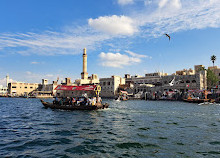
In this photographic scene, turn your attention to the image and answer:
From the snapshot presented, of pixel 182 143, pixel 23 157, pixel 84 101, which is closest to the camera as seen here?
pixel 23 157

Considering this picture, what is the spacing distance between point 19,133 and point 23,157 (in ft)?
18.0

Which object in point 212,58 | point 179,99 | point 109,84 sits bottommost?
point 179,99

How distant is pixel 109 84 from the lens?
107938 mm

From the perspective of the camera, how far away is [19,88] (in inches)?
4887

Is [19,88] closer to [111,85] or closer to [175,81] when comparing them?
[111,85]

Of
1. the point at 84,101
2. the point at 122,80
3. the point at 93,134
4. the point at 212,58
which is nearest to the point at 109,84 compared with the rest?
the point at 122,80

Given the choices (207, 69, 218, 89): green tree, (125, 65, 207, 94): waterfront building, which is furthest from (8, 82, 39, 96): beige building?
(207, 69, 218, 89): green tree

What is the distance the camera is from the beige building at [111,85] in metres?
105

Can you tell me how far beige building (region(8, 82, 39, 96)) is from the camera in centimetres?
12181

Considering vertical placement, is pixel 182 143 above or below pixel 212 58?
below

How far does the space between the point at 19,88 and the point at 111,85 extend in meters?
67.4

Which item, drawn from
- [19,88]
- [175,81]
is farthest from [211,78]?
[19,88]

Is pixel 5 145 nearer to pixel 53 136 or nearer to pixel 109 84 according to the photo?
pixel 53 136

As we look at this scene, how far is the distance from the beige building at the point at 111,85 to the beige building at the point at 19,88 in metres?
55.7
